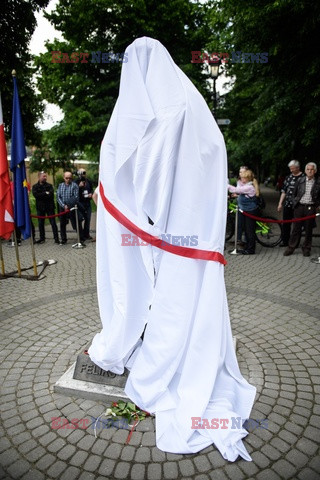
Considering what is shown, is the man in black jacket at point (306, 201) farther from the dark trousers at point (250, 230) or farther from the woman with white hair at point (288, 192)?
the dark trousers at point (250, 230)

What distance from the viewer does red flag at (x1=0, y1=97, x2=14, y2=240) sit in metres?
5.91

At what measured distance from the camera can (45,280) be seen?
6539mm

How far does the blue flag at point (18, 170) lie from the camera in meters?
5.92

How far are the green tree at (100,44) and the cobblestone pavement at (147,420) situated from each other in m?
13.1

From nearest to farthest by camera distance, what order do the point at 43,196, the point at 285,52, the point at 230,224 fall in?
the point at 285,52 < the point at 230,224 < the point at 43,196

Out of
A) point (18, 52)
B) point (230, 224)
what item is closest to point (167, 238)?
point (230, 224)

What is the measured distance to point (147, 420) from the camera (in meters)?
2.67

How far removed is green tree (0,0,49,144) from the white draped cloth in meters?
11.6

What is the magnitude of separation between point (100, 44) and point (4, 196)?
13794mm

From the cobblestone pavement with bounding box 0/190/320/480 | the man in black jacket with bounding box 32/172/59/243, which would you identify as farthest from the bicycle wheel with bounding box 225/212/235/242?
the man in black jacket with bounding box 32/172/59/243

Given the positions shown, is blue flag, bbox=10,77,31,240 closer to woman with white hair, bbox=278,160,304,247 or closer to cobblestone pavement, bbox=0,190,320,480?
cobblestone pavement, bbox=0,190,320,480

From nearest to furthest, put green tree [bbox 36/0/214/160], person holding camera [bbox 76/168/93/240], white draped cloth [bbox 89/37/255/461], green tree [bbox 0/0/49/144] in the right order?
1. white draped cloth [bbox 89/37/255/461]
2. person holding camera [bbox 76/168/93/240]
3. green tree [bbox 0/0/49/144]
4. green tree [bbox 36/0/214/160]

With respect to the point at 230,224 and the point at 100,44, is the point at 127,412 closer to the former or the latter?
the point at 230,224

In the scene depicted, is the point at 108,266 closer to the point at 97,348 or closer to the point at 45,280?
the point at 97,348
